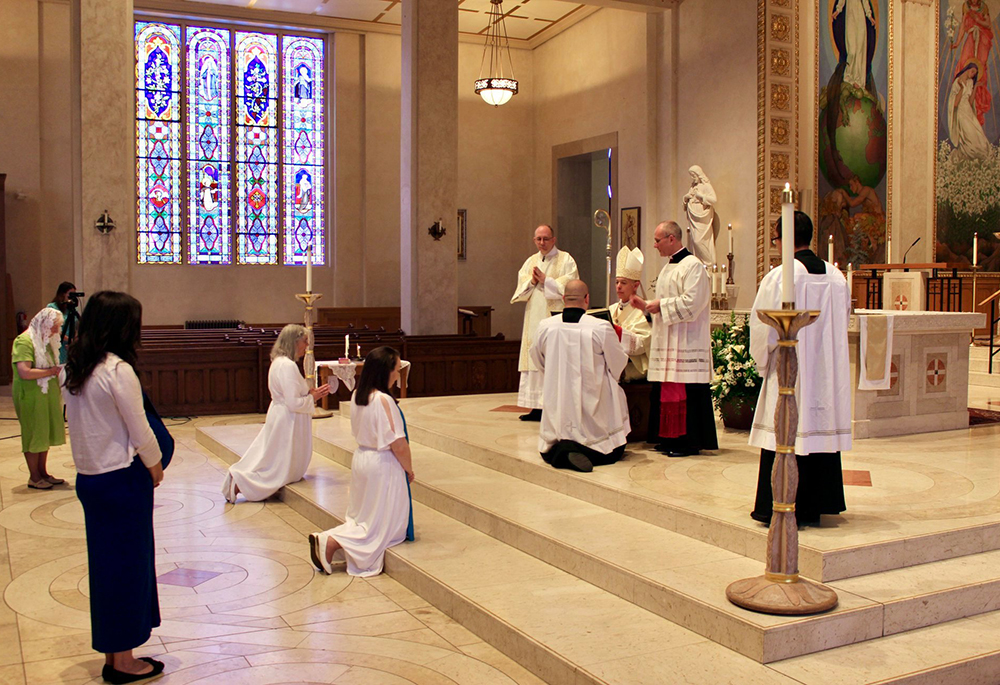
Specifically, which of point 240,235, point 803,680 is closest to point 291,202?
point 240,235

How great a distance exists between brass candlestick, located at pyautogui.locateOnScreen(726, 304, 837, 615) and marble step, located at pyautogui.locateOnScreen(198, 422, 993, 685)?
0.60 feet

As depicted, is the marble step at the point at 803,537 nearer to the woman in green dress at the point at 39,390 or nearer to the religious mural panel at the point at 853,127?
the woman in green dress at the point at 39,390

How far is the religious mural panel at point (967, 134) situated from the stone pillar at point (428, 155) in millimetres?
7876

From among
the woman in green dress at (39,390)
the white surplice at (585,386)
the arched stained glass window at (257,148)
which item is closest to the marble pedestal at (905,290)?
the white surplice at (585,386)

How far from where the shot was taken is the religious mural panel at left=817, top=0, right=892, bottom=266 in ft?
44.3

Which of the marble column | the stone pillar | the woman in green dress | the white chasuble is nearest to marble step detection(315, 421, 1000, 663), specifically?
the white chasuble

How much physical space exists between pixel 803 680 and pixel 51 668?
9.85 feet

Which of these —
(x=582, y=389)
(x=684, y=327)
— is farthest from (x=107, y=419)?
(x=684, y=327)

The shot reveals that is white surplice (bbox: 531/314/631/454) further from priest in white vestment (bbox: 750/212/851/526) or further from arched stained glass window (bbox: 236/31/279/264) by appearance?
arched stained glass window (bbox: 236/31/279/264)

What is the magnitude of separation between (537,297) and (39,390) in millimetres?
3993

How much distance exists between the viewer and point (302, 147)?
1703 cm

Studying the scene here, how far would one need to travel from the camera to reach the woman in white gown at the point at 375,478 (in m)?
5.09

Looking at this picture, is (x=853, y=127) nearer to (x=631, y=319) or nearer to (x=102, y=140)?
(x=631, y=319)

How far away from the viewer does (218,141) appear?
1645 centimetres
